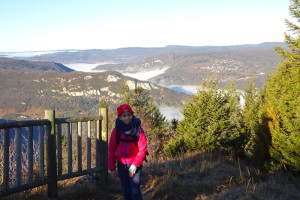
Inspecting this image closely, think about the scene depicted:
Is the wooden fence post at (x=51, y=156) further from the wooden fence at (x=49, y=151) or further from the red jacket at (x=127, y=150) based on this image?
the red jacket at (x=127, y=150)

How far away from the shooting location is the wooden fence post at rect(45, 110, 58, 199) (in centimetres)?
512

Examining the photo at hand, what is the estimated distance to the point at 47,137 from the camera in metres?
5.09

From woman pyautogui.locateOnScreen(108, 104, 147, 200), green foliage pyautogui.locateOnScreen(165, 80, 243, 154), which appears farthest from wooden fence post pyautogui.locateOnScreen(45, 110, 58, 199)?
green foliage pyautogui.locateOnScreen(165, 80, 243, 154)

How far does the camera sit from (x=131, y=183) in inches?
177

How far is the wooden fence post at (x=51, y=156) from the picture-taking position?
512cm

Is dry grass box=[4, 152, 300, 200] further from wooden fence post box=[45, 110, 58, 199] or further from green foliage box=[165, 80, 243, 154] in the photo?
green foliage box=[165, 80, 243, 154]

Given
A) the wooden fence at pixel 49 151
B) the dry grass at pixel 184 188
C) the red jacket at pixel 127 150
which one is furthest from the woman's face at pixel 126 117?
the dry grass at pixel 184 188

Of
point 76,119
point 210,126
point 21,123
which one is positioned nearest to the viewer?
point 21,123

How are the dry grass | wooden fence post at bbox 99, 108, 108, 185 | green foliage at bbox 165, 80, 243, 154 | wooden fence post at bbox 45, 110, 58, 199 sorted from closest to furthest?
wooden fence post at bbox 45, 110, 58, 199
the dry grass
wooden fence post at bbox 99, 108, 108, 185
green foliage at bbox 165, 80, 243, 154

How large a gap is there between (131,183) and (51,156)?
5.09 feet

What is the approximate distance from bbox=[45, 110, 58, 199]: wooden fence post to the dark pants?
1.32m

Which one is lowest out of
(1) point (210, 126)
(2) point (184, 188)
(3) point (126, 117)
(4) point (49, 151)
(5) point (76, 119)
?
(1) point (210, 126)

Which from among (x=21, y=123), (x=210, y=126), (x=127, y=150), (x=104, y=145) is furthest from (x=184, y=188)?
(x=210, y=126)

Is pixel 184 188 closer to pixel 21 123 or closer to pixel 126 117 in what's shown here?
pixel 126 117
